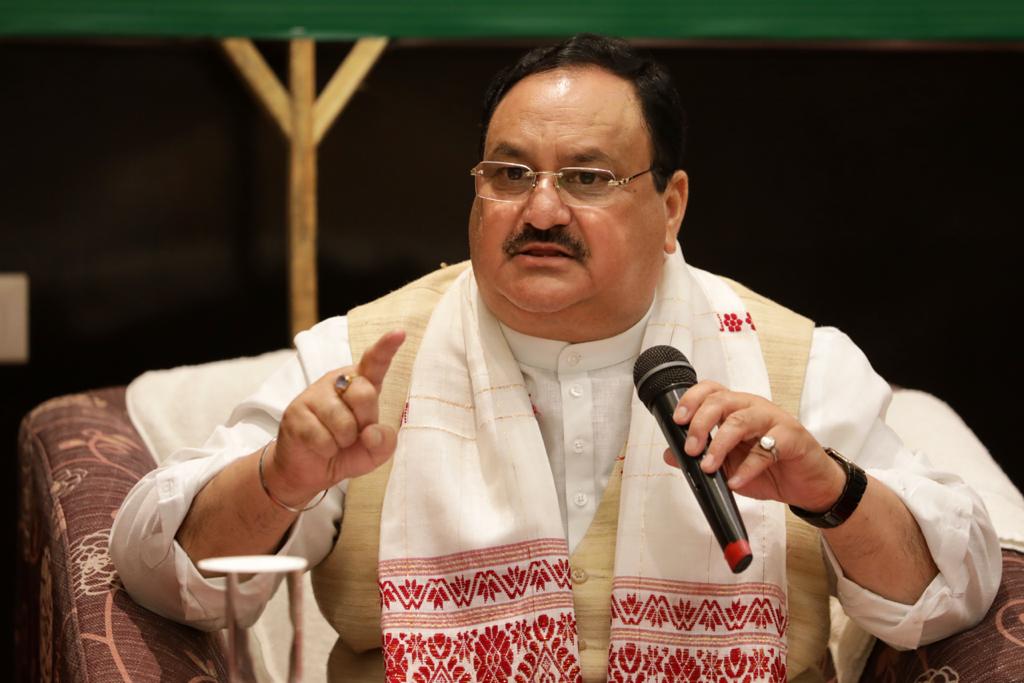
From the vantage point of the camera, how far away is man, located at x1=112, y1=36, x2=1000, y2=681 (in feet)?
6.51

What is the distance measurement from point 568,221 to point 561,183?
0.21ft

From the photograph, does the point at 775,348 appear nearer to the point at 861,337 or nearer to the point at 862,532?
the point at 862,532

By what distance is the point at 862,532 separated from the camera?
6.47 feet

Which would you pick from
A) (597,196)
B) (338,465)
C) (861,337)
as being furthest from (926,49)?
(338,465)

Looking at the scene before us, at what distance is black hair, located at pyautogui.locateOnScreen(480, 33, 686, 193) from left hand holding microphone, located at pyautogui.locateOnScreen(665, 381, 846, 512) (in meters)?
0.53

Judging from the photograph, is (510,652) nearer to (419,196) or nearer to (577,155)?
(577,155)

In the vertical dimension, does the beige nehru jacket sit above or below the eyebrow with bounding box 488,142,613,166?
below

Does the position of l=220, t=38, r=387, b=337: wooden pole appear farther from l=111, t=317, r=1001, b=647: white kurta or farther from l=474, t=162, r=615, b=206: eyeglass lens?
l=474, t=162, r=615, b=206: eyeglass lens

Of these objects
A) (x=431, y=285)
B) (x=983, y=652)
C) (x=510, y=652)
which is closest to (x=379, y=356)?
(x=510, y=652)

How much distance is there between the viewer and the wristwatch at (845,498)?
192cm

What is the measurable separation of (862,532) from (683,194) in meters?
0.65

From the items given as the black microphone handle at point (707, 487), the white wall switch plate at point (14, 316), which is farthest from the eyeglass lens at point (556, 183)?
the white wall switch plate at point (14, 316)

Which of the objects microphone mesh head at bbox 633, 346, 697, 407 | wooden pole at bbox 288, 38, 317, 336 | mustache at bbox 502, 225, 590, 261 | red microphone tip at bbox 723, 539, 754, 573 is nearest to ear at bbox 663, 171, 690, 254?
mustache at bbox 502, 225, 590, 261

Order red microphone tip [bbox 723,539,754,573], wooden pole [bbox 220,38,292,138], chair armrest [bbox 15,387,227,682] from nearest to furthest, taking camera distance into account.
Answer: red microphone tip [bbox 723,539,754,573], chair armrest [bbox 15,387,227,682], wooden pole [bbox 220,38,292,138]
